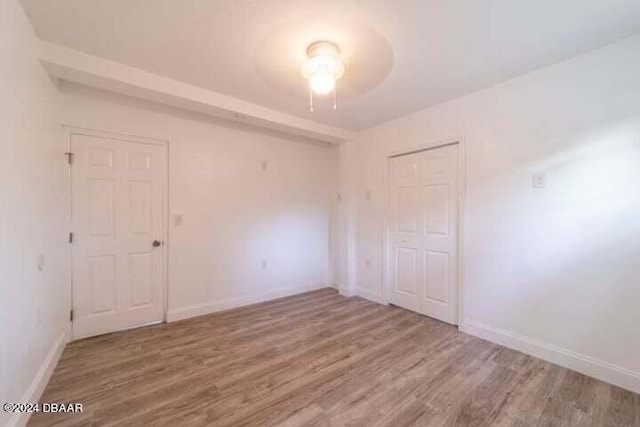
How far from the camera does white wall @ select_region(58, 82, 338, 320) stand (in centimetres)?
294

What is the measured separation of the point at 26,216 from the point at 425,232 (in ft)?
11.7

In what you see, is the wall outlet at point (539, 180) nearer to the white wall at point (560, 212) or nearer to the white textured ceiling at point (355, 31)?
the white wall at point (560, 212)

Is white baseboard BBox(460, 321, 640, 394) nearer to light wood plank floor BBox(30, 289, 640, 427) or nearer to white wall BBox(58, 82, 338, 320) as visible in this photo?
light wood plank floor BBox(30, 289, 640, 427)

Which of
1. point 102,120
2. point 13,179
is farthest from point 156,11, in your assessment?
point 102,120

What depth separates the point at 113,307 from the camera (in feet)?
9.18

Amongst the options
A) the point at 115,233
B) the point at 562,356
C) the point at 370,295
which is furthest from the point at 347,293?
the point at 115,233

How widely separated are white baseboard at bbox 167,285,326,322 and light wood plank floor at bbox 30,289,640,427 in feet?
0.64

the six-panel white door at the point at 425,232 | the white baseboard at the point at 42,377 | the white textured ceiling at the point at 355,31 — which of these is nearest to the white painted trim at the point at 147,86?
the white textured ceiling at the point at 355,31

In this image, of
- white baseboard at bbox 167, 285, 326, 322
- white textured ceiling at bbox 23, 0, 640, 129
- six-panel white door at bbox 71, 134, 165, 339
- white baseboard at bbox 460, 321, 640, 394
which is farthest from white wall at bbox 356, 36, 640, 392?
six-panel white door at bbox 71, 134, 165, 339

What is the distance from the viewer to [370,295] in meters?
3.95

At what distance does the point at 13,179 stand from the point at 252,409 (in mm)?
1986

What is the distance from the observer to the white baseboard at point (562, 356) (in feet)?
6.37

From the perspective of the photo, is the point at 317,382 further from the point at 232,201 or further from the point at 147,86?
the point at 147,86

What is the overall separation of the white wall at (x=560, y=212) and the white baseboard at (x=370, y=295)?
1.16 m
